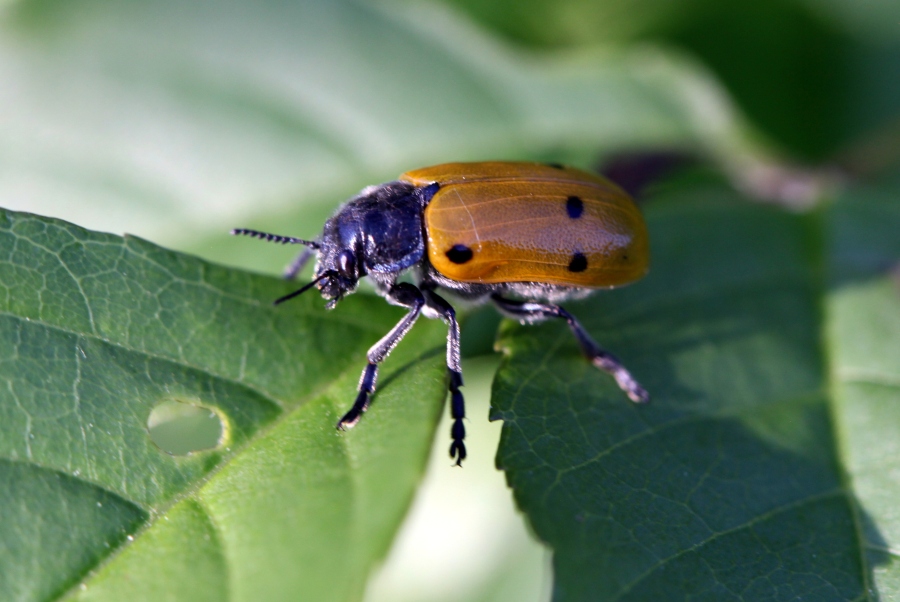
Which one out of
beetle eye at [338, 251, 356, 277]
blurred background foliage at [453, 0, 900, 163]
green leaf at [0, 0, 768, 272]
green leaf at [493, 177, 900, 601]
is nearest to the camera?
green leaf at [493, 177, 900, 601]

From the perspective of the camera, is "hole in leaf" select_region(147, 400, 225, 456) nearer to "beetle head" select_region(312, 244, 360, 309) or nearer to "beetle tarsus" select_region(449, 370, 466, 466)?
"beetle head" select_region(312, 244, 360, 309)

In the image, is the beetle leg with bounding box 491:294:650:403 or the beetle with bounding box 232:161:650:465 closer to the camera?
the beetle leg with bounding box 491:294:650:403

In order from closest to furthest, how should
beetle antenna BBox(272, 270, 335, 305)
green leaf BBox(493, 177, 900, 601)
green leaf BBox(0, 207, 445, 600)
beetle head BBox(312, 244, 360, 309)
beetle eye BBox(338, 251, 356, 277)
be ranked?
1. green leaf BBox(0, 207, 445, 600)
2. green leaf BBox(493, 177, 900, 601)
3. beetle antenna BBox(272, 270, 335, 305)
4. beetle head BBox(312, 244, 360, 309)
5. beetle eye BBox(338, 251, 356, 277)

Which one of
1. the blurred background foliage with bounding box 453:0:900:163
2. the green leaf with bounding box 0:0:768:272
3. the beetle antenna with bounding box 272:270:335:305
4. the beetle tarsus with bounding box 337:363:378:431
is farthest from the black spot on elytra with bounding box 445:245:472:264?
the blurred background foliage with bounding box 453:0:900:163

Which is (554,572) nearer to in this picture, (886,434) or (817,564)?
(817,564)

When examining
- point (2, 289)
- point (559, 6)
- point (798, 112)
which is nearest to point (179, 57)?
point (559, 6)

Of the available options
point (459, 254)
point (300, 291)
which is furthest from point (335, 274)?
point (459, 254)

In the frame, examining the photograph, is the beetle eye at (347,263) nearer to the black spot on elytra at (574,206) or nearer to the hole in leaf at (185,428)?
the hole in leaf at (185,428)
